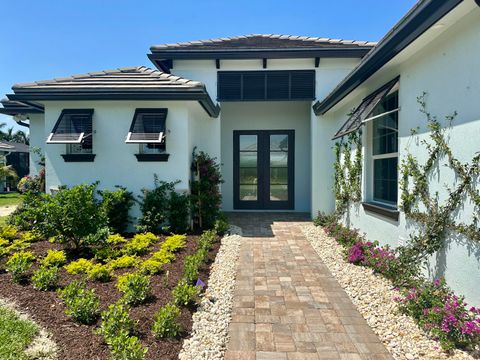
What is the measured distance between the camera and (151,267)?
4.68 metres

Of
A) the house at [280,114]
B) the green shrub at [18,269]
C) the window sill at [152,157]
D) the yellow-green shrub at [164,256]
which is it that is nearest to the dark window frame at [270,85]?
the house at [280,114]

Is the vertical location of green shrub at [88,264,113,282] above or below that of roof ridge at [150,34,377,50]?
below

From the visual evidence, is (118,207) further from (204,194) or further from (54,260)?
(54,260)

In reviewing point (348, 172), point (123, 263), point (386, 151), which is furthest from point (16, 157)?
point (386, 151)

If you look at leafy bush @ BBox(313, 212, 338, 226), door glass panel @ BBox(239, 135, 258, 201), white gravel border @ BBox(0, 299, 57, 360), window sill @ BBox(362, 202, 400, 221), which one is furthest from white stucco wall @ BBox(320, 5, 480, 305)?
door glass panel @ BBox(239, 135, 258, 201)

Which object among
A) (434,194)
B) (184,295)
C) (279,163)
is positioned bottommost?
(184,295)

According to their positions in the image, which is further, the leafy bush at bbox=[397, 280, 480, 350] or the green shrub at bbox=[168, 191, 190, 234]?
the green shrub at bbox=[168, 191, 190, 234]

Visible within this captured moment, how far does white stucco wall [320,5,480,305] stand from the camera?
10.6 feet

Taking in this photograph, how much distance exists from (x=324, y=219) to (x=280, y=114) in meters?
4.28

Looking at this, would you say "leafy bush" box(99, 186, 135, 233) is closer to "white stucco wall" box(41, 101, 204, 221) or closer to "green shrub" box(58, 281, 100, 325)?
"white stucco wall" box(41, 101, 204, 221)

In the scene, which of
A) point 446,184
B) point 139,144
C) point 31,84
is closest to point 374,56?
point 446,184

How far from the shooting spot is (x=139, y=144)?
7535 mm

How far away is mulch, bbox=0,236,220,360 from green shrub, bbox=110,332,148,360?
0.20 m

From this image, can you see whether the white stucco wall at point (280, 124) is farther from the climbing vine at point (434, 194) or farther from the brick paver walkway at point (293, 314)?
the climbing vine at point (434, 194)
